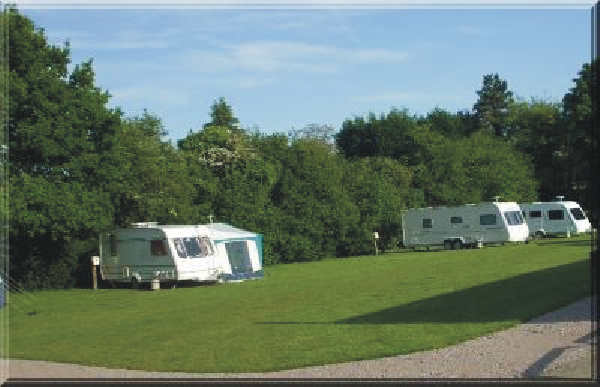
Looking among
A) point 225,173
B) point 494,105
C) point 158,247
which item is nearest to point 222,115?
point 225,173

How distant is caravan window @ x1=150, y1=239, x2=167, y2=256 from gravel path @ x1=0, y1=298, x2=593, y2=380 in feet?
53.5

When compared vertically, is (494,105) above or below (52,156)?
above

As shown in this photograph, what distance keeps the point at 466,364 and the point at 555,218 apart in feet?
134

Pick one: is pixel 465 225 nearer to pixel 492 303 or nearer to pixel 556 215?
pixel 556 215

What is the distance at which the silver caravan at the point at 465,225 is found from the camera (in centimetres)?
4466

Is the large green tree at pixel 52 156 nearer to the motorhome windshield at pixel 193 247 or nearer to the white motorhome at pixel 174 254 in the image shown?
the white motorhome at pixel 174 254

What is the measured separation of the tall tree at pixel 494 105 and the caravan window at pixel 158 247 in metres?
66.4

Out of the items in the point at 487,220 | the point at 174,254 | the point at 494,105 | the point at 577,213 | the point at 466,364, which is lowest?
the point at 466,364

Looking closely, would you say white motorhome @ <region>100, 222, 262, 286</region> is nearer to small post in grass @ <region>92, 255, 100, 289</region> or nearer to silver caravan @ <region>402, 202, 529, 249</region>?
small post in grass @ <region>92, 255, 100, 289</region>

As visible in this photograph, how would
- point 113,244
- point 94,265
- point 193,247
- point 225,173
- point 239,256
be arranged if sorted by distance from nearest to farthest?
point 193,247 → point 94,265 → point 113,244 → point 239,256 → point 225,173

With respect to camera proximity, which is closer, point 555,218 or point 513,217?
point 513,217

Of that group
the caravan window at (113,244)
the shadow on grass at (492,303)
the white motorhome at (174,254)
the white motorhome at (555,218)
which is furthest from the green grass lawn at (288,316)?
the white motorhome at (555,218)

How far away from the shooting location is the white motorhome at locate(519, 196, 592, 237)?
4906 cm

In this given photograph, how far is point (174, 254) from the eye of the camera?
95.0 ft
